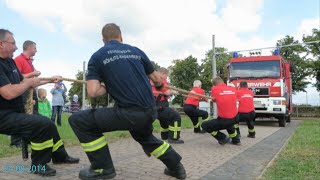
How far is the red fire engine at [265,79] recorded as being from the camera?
1616 centimetres

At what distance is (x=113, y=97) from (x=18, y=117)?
50.9 inches

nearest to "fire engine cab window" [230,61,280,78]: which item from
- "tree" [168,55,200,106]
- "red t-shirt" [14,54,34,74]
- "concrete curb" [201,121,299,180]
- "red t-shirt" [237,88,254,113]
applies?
"red t-shirt" [237,88,254,113]

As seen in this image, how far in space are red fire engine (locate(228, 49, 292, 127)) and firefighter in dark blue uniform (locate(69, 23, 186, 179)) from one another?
481 inches

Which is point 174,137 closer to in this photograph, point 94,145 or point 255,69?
point 94,145

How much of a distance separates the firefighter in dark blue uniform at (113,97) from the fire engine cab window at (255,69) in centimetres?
1277

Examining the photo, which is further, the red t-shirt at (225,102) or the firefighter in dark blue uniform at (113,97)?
the red t-shirt at (225,102)

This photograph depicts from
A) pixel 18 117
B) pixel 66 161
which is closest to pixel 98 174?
pixel 18 117

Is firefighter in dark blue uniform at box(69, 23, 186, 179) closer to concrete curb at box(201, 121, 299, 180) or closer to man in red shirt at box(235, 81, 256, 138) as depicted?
concrete curb at box(201, 121, 299, 180)

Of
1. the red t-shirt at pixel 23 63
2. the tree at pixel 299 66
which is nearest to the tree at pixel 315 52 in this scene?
the tree at pixel 299 66

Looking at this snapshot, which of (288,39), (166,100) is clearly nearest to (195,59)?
(288,39)

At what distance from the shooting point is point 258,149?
845 centimetres

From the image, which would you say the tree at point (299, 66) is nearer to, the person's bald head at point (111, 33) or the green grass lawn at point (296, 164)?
the green grass lawn at point (296, 164)

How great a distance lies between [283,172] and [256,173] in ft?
1.30

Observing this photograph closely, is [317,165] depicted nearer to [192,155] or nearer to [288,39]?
[192,155]
